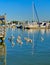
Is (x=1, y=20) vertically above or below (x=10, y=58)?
above

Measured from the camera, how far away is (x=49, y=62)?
22328mm

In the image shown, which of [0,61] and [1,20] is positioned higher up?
[1,20]

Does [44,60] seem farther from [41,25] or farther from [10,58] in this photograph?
[41,25]

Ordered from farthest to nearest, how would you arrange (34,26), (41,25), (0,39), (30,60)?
(41,25) → (34,26) → (0,39) → (30,60)

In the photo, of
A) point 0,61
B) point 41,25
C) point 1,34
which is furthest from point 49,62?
point 41,25

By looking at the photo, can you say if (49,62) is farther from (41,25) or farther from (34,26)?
(41,25)

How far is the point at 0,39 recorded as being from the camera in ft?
129

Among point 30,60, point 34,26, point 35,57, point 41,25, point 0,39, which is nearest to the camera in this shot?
point 30,60

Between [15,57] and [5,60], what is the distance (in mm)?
1765

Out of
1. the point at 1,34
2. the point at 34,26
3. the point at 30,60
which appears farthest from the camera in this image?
the point at 34,26

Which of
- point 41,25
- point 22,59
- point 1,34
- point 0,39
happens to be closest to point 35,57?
point 22,59

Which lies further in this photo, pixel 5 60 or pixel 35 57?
pixel 35 57

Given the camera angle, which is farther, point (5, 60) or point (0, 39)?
point (0, 39)

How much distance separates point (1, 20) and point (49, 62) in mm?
16598
